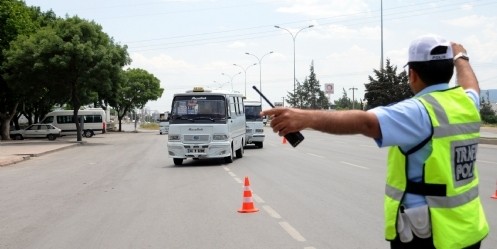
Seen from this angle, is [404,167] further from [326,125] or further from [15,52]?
[15,52]

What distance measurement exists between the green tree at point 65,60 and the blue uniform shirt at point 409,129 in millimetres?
38751

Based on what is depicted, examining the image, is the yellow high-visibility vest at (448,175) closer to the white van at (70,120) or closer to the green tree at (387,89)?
the green tree at (387,89)

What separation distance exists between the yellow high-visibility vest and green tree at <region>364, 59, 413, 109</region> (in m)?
48.1

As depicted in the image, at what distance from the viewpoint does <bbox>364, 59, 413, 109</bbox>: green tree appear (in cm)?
5218

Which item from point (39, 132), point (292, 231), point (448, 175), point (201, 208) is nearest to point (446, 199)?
point (448, 175)

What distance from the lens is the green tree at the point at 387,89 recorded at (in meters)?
52.2

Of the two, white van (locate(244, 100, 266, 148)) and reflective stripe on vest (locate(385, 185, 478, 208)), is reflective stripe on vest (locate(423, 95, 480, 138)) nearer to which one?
reflective stripe on vest (locate(385, 185, 478, 208))

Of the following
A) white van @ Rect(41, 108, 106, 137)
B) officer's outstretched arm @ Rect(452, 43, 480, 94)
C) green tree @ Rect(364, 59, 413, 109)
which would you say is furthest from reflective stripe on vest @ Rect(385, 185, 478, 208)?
white van @ Rect(41, 108, 106, 137)

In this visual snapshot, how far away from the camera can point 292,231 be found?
25.8ft

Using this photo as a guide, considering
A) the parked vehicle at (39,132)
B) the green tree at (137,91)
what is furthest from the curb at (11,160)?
the green tree at (137,91)

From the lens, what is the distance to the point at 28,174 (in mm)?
18812

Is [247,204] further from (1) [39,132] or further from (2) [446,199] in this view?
(1) [39,132]

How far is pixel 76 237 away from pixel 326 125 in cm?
616

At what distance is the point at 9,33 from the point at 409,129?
4423 cm
